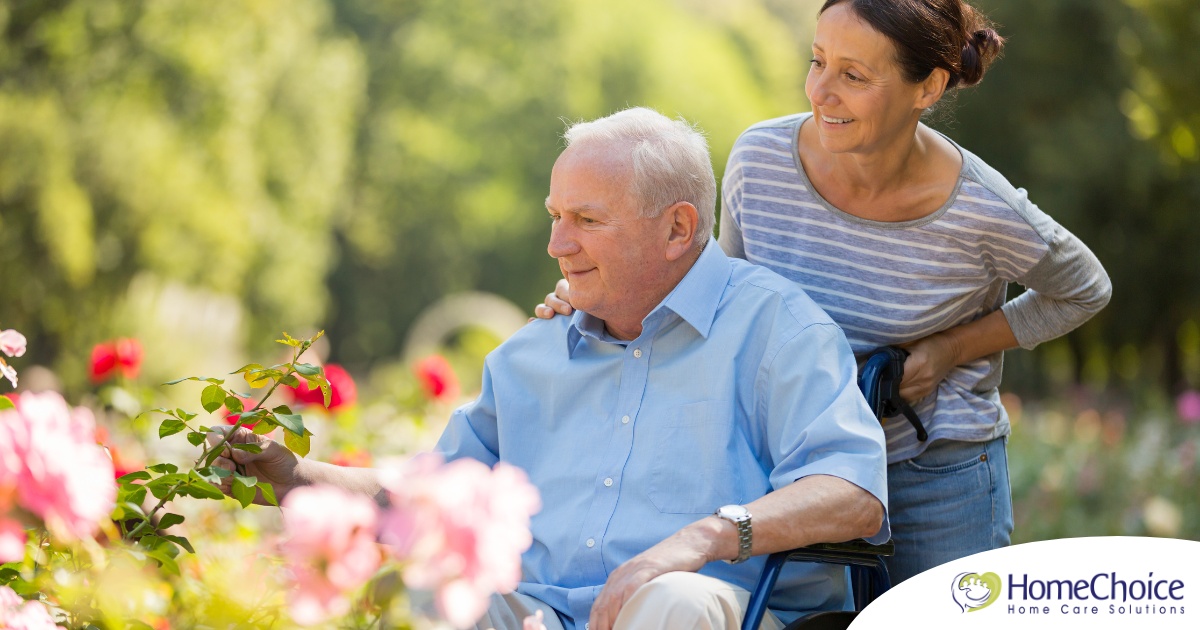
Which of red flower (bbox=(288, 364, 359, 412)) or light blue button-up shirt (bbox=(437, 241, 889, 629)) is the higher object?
light blue button-up shirt (bbox=(437, 241, 889, 629))

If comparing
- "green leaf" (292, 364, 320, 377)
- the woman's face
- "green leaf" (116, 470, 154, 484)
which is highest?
the woman's face

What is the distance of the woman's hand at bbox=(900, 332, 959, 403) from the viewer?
2.35 metres

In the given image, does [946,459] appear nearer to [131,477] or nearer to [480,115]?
[131,477]

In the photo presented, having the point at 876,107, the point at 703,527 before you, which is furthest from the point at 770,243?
the point at 703,527

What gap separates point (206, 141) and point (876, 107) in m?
13.9

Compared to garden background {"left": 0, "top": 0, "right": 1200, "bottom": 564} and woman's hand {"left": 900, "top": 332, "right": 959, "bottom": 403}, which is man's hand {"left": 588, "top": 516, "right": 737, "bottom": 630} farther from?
garden background {"left": 0, "top": 0, "right": 1200, "bottom": 564}

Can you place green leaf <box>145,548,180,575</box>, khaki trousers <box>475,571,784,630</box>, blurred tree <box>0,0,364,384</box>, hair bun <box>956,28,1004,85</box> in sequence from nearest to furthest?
green leaf <box>145,548,180,575</box>, khaki trousers <box>475,571,784,630</box>, hair bun <box>956,28,1004,85</box>, blurred tree <box>0,0,364,384</box>

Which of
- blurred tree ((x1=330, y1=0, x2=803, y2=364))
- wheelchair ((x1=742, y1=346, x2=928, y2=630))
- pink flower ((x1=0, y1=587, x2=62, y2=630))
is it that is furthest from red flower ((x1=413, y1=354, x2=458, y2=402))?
blurred tree ((x1=330, y1=0, x2=803, y2=364))

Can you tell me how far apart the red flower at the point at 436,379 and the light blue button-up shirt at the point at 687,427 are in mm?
2065

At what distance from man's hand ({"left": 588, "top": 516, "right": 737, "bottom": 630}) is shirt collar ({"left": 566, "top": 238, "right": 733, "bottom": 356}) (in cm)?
44

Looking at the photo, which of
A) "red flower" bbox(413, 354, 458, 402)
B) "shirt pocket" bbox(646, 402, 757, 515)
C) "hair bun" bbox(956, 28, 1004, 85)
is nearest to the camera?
"shirt pocket" bbox(646, 402, 757, 515)

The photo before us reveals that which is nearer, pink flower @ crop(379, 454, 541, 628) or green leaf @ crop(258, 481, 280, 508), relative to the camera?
pink flower @ crop(379, 454, 541, 628)

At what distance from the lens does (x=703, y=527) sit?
1.84 metres

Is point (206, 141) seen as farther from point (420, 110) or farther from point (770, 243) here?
point (770, 243)
